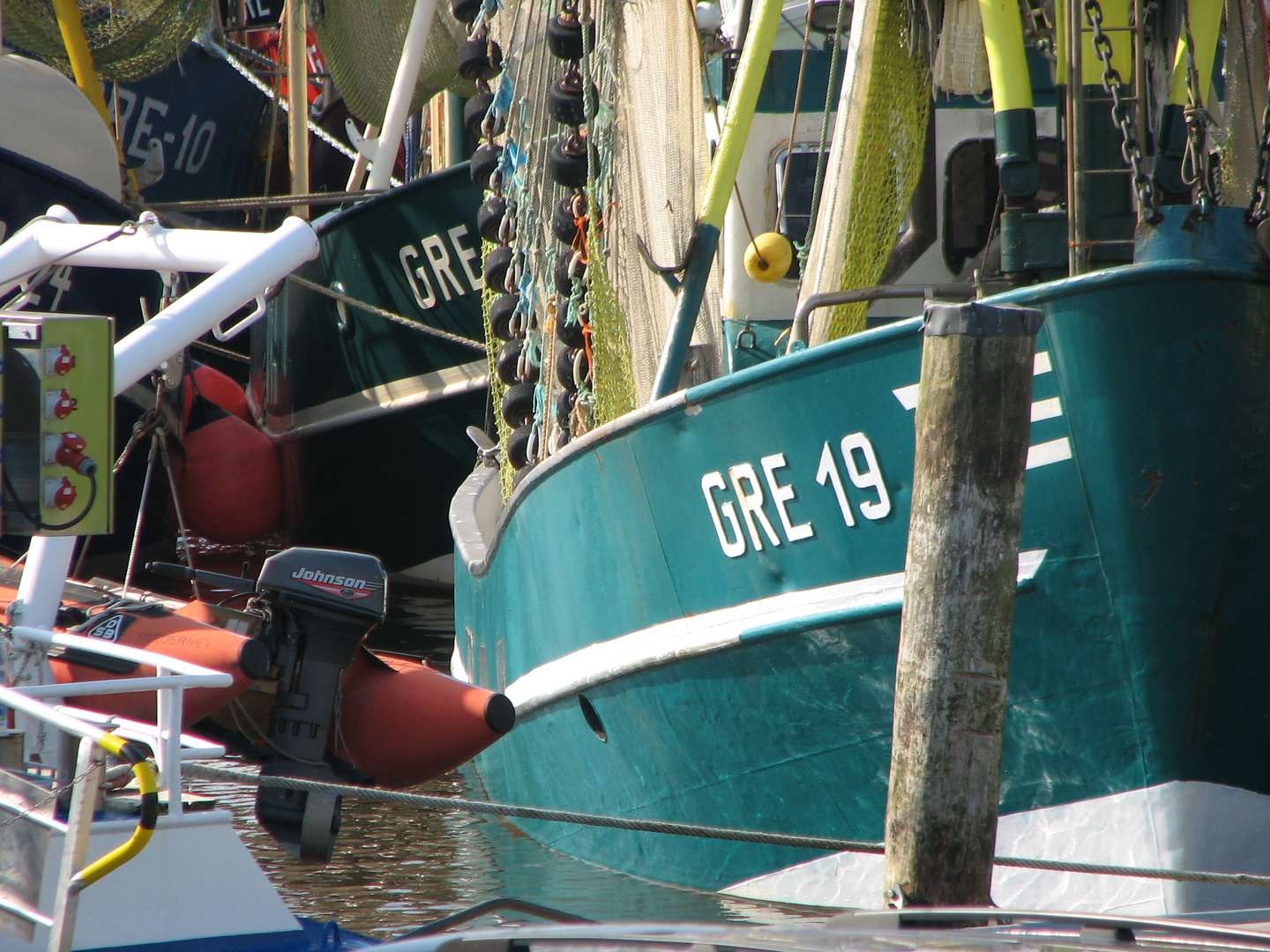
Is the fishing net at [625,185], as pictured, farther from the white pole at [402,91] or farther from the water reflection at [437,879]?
the white pole at [402,91]

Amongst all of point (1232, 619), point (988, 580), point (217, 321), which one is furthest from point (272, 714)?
point (1232, 619)

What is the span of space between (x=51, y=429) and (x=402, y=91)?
7846 mm

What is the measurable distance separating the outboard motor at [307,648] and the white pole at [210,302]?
716 mm

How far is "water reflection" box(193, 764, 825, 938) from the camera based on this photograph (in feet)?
17.3

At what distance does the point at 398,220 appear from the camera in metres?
12.0

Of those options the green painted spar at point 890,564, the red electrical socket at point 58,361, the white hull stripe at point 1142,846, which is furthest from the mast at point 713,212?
the red electrical socket at point 58,361

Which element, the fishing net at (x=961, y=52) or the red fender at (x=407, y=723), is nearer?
the red fender at (x=407, y=723)

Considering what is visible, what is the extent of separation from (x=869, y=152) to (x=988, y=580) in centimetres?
212

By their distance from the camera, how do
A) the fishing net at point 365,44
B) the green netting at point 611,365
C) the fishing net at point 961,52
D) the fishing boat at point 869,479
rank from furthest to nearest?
the fishing net at point 365,44, the green netting at point 611,365, the fishing net at point 961,52, the fishing boat at point 869,479

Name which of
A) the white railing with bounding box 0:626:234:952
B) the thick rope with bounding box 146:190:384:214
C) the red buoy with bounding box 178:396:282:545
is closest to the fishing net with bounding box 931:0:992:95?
the white railing with bounding box 0:626:234:952

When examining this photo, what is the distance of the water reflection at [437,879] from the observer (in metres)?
5.27

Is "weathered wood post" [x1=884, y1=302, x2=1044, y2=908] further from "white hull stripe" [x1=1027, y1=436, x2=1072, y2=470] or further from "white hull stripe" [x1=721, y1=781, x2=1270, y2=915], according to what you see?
"white hull stripe" [x1=721, y1=781, x2=1270, y2=915]

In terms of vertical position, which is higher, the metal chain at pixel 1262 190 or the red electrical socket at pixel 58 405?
the metal chain at pixel 1262 190

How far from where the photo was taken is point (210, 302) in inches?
186
